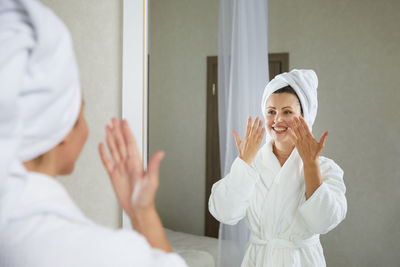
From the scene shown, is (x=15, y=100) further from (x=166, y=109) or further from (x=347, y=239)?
(x=347, y=239)

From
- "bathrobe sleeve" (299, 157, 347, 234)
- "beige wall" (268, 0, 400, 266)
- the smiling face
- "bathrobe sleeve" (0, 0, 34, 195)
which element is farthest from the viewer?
"beige wall" (268, 0, 400, 266)

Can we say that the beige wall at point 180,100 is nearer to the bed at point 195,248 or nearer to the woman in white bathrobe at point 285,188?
the bed at point 195,248

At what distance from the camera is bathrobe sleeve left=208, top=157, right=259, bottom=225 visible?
1158mm

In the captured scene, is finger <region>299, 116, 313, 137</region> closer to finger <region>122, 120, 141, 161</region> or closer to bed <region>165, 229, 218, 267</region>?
bed <region>165, 229, 218, 267</region>

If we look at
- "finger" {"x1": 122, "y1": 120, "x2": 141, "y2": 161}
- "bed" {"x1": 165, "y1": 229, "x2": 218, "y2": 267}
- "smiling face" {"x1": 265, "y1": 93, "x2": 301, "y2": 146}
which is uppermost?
"smiling face" {"x1": 265, "y1": 93, "x2": 301, "y2": 146}

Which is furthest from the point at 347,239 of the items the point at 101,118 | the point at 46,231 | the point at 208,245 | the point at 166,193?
the point at 46,231

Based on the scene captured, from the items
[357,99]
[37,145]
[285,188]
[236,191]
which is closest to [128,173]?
[37,145]

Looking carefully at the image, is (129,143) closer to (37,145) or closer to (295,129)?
(37,145)

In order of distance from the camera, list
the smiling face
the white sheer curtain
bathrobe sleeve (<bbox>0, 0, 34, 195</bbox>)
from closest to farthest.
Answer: bathrobe sleeve (<bbox>0, 0, 34, 195</bbox>), the smiling face, the white sheer curtain

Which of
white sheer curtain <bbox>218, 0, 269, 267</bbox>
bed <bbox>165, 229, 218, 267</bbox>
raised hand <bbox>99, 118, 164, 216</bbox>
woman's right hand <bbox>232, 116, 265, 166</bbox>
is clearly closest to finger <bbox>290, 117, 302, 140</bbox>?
woman's right hand <bbox>232, 116, 265, 166</bbox>

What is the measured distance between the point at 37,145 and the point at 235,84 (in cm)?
100

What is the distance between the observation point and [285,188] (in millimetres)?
1197

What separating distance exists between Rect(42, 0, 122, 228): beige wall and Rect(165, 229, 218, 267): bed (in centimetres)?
24

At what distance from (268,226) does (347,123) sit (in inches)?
60.7
